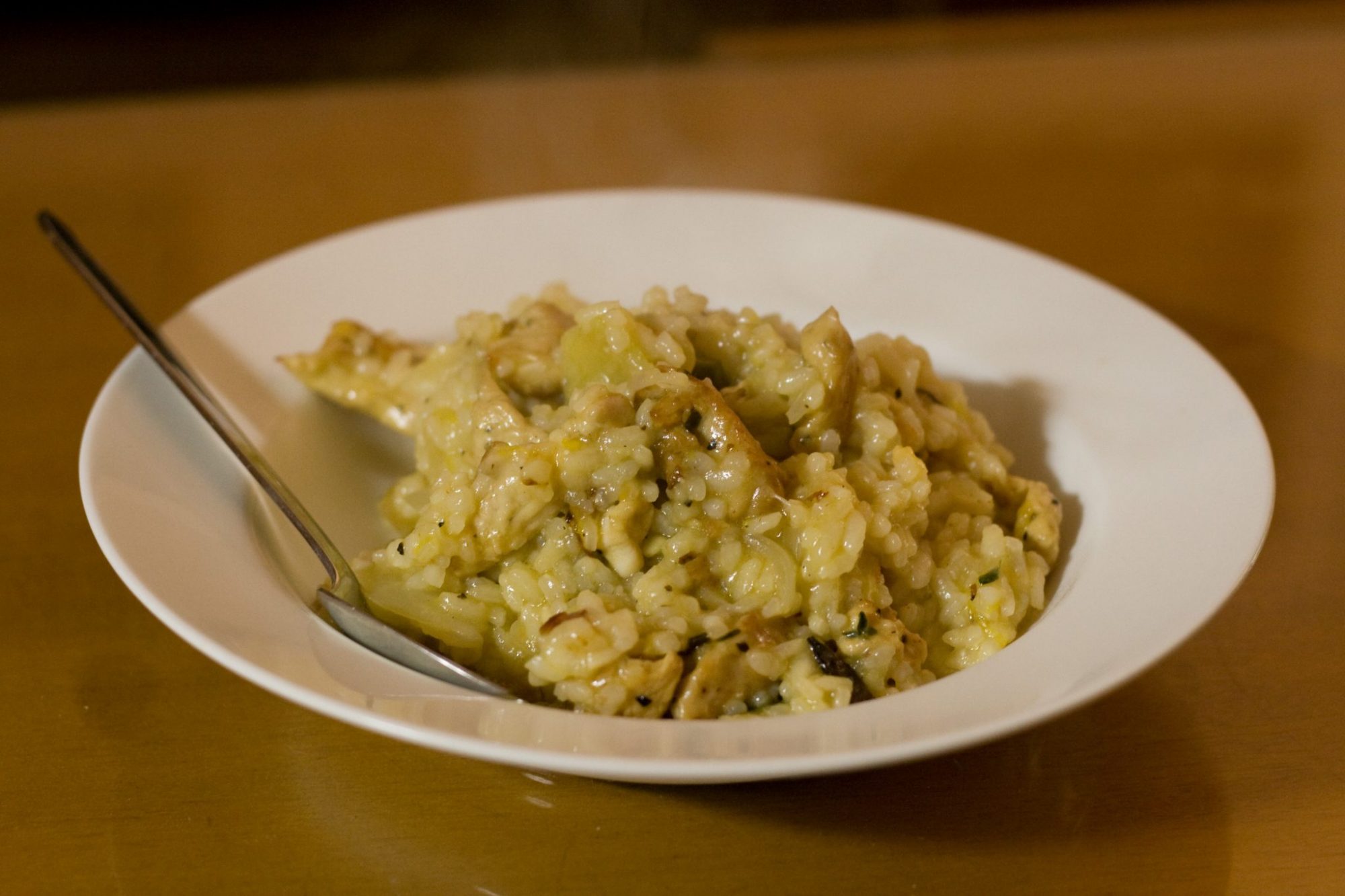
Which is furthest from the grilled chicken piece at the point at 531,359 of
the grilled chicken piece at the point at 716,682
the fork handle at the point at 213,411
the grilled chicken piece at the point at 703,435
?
the grilled chicken piece at the point at 716,682

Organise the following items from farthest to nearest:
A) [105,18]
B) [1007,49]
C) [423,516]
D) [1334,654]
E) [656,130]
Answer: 1. [105,18]
2. [1007,49]
3. [656,130]
4. [1334,654]
5. [423,516]

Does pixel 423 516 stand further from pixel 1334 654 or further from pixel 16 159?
pixel 16 159

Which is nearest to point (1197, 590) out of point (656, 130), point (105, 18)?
point (656, 130)

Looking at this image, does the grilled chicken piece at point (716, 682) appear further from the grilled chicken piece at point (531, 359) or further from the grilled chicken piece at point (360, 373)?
the grilled chicken piece at point (360, 373)

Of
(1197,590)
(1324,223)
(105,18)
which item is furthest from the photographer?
(105,18)

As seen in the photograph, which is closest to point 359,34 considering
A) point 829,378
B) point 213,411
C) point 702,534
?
point 213,411

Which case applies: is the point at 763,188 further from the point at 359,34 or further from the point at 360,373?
the point at 359,34

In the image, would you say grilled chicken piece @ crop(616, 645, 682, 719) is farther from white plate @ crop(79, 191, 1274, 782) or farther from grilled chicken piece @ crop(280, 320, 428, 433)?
grilled chicken piece @ crop(280, 320, 428, 433)
